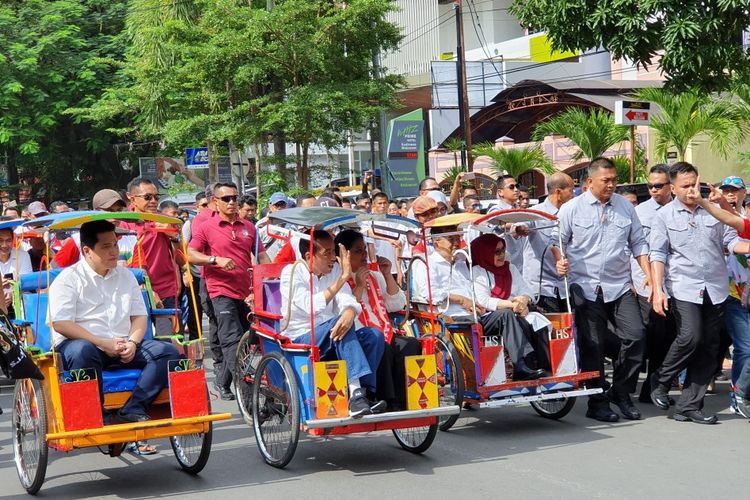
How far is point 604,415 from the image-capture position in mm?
8766

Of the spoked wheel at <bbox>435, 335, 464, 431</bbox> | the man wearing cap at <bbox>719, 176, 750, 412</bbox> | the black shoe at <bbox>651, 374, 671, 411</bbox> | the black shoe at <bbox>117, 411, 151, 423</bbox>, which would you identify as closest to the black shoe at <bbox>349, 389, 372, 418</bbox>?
the spoked wheel at <bbox>435, 335, 464, 431</bbox>

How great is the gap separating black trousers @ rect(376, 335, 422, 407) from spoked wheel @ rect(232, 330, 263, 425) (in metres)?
1.46

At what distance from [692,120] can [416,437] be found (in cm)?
1133

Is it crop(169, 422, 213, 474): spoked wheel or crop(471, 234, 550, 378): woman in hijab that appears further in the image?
crop(471, 234, 550, 378): woman in hijab

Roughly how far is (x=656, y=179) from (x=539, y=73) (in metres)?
29.1

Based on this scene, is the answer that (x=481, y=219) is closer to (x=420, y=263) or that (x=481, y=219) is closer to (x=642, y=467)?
(x=420, y=263)

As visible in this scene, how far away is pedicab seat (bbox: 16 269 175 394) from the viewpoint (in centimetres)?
702

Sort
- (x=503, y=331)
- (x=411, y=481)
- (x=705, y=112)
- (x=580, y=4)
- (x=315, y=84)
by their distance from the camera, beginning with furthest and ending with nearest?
(x=315, y=84) < (x=705, y=112) < (x=580, y=4) < (x=503, y=331) < (x=411, y=481)

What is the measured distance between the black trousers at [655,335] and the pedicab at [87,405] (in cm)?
446

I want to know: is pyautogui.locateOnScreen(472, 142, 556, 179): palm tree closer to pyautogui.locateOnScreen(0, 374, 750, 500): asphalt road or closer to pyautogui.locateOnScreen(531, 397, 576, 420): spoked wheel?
pyautogui.locateOnScreen(531, 397, 576, 420): spoked wheel

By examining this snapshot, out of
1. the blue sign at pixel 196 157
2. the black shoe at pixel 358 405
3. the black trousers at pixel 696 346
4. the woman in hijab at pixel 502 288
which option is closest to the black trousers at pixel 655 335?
the black trousers at pixel 696 346

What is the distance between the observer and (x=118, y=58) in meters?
31.6

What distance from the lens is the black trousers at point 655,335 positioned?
31.4 feet

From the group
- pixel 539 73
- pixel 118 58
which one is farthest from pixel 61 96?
pixel 539 73
